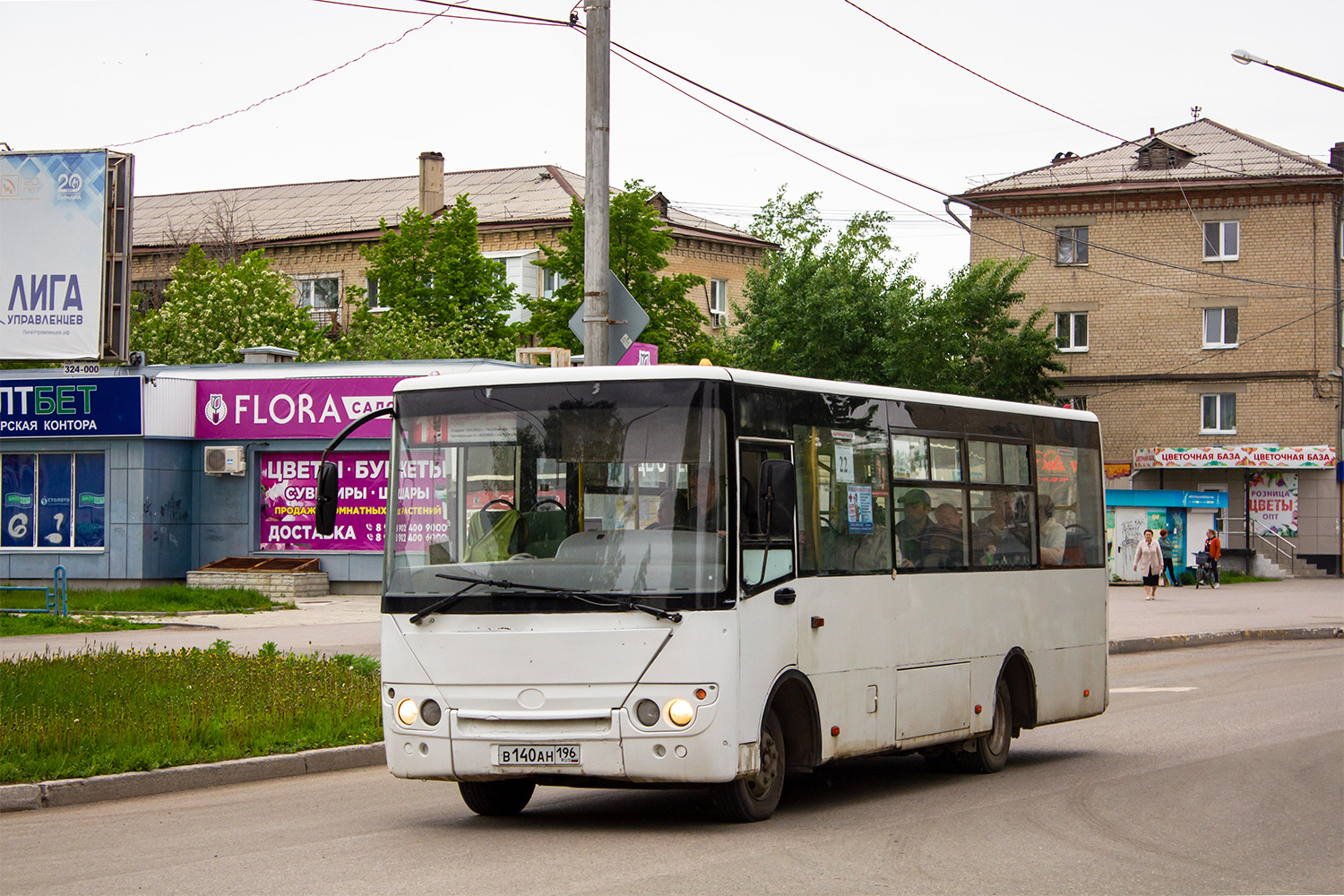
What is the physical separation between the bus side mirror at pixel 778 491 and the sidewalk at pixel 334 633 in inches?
186

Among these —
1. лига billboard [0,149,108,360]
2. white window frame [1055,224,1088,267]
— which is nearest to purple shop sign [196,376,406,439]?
лига billboard [0,149,108,360]

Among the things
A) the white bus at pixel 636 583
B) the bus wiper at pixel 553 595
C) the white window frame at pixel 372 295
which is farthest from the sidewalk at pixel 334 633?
the white window frame at pixel 372 295

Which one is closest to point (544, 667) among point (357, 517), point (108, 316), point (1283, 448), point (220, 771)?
point (220, 771)

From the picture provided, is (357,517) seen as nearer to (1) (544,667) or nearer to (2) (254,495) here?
(2) (254,495)

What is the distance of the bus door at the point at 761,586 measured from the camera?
322 inches

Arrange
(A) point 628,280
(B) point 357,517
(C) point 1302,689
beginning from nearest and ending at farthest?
(C) point 1302,689
(B) point 357,517
(A) point 628,280

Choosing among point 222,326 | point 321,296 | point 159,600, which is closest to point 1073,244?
point 222,326

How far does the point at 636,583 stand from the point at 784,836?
1517 millimetres

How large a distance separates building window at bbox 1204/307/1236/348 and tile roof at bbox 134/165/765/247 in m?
18.2

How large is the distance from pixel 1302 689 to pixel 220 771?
1219 centimetres

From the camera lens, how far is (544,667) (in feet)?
26.7

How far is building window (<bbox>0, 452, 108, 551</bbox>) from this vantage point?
29.8 metres

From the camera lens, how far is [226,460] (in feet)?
99.2

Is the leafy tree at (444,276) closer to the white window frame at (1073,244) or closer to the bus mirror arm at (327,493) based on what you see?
Result: the white window frame at (1073,244)
